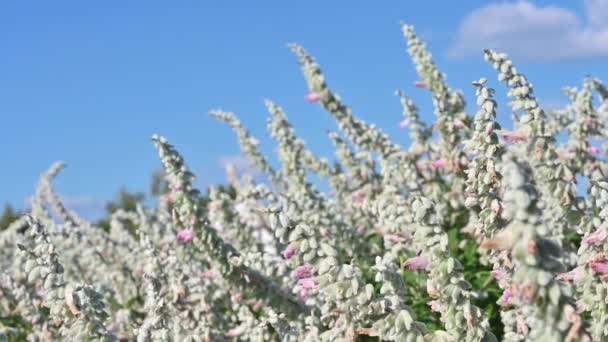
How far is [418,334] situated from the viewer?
4.58 metres

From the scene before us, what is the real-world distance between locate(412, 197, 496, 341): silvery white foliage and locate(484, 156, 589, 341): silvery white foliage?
1377 mm

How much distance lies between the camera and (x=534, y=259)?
2865 mm

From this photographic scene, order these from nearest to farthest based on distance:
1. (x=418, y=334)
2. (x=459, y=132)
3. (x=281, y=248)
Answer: (x=418, y=334) < (x=281, y=248) < (x=459, y=132)

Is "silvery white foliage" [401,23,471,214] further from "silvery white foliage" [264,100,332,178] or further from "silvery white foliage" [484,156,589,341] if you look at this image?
"silvery white foliage" [484,156,589,341]

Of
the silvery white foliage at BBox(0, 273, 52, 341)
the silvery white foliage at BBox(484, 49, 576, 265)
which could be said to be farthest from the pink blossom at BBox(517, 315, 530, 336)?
the silvery white foliage at BBox(0, 273, 52, 341)

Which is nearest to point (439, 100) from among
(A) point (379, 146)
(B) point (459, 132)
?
(B) point (459, 132)

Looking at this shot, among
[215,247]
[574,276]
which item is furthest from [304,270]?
[215,247]

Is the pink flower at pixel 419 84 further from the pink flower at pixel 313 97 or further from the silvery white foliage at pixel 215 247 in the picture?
the silvery white foliage at pixel 215 247

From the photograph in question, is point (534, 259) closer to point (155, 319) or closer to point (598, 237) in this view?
point (598, 237)

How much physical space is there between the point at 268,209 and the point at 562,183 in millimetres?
2171

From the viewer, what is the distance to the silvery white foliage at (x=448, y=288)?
4516mm

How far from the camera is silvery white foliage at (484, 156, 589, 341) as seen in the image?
2844mm

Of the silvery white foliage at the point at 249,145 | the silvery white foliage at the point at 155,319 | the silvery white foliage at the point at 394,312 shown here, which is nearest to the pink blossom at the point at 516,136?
the silvery white foliage at the point at 394,312

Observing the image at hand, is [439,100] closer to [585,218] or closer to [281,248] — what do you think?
[281,248]
